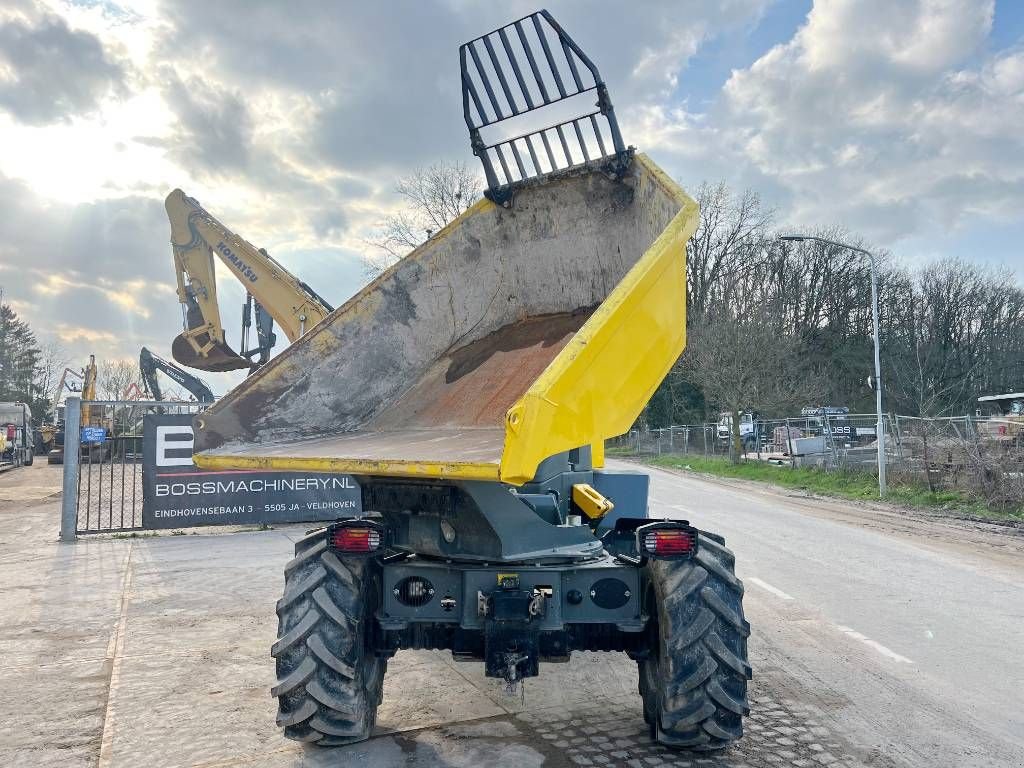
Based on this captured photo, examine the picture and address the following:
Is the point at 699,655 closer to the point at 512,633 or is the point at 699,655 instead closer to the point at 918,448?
the point at 512,633

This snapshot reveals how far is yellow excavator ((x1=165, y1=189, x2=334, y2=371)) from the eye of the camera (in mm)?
15898

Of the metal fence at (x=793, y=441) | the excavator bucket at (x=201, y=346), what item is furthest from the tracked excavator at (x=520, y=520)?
the excavator bucket at (x=201, y=346)

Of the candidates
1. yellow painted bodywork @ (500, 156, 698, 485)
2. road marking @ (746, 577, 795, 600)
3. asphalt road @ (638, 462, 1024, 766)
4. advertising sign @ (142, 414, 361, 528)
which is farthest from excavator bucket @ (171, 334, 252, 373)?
yellow painted bodywork @ (500, 156, 698, 485)

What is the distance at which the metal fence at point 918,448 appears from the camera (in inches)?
602

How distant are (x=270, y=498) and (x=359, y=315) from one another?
28.1 feet

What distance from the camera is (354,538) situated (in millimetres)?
3961

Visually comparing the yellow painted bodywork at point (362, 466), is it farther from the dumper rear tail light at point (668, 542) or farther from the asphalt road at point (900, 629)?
the asphalt road at point (900, 629)

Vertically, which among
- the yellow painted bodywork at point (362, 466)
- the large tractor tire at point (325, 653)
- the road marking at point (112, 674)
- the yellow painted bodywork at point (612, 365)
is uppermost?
the yellow painted bodywork at point (612, 365)

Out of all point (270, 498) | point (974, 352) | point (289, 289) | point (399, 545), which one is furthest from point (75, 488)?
point (974, 352)

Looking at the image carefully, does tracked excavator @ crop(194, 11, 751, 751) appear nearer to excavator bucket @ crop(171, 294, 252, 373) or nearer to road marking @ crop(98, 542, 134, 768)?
road marking @ crop(98, 542, 134, 768)

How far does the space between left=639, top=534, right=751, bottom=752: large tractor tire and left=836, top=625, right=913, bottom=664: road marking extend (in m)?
2.52

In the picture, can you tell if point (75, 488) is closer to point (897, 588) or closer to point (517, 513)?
point (517, 513)

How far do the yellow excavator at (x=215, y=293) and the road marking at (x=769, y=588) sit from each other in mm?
9959

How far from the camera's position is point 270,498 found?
42.0 ft
